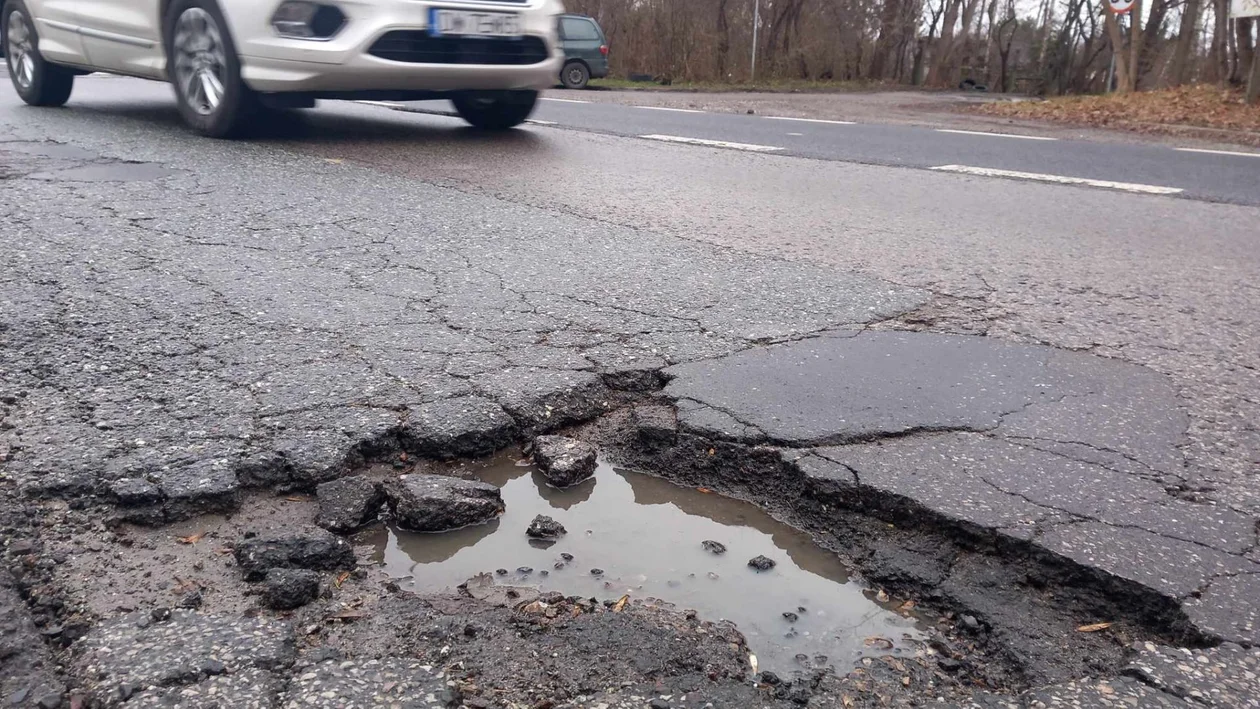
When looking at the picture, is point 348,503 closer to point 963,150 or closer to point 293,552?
point 293,552

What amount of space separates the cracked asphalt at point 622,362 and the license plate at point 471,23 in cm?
139

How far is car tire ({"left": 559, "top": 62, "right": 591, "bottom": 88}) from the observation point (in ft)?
63.4

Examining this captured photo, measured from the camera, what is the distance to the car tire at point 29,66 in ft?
26.7

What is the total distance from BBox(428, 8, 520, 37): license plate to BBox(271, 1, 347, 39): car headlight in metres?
0.57

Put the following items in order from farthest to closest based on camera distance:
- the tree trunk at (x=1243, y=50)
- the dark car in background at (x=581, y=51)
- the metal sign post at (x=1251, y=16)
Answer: the dark car in background at (x=581, y=51) < the tree trunk at (x=1243, y=50) < the metal sign post at (x=1251, y=16)

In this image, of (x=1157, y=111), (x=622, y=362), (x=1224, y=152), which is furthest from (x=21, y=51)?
(x=1157, y=111)

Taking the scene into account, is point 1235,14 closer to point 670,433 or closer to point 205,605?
point 670,433

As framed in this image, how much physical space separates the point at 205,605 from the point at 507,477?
2.68ft

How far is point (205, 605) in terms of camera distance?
72.1 inches

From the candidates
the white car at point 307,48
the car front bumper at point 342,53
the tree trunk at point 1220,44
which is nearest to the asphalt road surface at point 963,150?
the white car at point 307,48

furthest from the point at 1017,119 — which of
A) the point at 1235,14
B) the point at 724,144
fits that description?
the point at 724,144

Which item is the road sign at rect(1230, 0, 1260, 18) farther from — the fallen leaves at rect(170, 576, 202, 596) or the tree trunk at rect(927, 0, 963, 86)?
the tree trunk at rect(927, 0, 963, 86)

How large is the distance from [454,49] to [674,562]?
5181 mm

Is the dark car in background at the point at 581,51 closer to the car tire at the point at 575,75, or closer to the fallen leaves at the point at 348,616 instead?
the car tire at the point at 575,75
